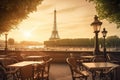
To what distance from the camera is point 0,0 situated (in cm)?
1520

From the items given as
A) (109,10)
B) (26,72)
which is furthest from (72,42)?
(26,72)

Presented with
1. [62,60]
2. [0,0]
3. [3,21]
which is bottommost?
[62,60]

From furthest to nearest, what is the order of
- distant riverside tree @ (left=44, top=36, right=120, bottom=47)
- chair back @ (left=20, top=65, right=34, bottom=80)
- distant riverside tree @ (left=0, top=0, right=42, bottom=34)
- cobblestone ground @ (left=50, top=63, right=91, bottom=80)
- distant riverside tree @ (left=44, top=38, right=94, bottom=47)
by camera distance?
distant riverside tree @ (left=44, top=38, right=94, bottom=47) < distant riverside tree @ (left=44, top=36, right=120, bottom=47) < distant riverside tree @ (left=0, top=0, right=42, bottom=34) < cobblestone ground @ (left=50, top=63, right=91, bottom=80) < chair back @ (left=20, top=65, right=34, bottom=80)

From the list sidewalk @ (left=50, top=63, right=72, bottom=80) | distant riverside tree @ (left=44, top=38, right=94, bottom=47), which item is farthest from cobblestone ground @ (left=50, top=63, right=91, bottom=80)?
distant riverside tree @ (left=44, top=38, right=94, bottom=47)

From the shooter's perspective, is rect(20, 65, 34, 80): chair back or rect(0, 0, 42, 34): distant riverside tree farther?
rect(0, 0, 42, 34): distant riverside tree

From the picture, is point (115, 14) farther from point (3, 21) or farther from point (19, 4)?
point (3, 21)

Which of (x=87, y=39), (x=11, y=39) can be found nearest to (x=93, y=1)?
(x=11, y=39)

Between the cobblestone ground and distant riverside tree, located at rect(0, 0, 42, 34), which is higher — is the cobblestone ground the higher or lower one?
the lower one

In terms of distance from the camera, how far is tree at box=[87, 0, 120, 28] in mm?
13904

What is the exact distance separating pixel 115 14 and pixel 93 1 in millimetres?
1911

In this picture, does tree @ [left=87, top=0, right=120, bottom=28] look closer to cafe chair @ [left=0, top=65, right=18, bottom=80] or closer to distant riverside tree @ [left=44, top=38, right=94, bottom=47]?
cafe chair @ [left=0, top=65, right=18, bottom=80]

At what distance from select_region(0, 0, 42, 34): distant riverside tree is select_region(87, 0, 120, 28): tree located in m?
4.47

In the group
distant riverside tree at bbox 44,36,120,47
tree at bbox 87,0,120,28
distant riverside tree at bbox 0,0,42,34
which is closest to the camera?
tree at bbox 87,0,120,28

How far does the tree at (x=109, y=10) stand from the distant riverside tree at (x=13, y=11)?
4470 mm
